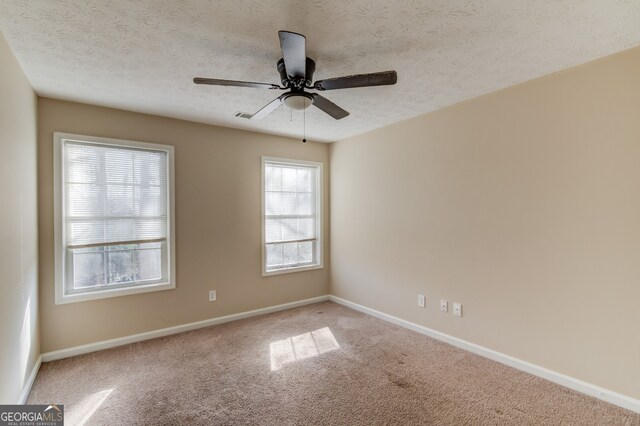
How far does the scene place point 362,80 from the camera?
1.85 m

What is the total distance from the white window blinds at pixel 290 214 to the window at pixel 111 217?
1297 mm

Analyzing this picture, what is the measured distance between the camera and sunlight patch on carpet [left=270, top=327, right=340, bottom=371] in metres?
2.84

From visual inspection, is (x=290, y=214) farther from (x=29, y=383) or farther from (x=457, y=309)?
(x=29, y=383)

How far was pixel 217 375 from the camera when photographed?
256 centimetres

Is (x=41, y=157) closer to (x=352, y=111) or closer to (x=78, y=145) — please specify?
(x=78, y=145)

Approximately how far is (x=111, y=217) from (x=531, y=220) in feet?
13.2

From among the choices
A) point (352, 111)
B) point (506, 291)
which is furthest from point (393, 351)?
point (352, 111)

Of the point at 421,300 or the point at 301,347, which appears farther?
the point at 421,300

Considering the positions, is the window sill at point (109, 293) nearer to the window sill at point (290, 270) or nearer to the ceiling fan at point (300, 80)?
the window sill at point (290, 270)

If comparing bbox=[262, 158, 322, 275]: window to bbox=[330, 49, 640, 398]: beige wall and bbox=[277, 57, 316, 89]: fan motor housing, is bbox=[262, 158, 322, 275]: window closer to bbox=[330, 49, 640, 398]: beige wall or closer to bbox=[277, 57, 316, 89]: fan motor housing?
bbox=[330, 49, 640, 398]: beige wall

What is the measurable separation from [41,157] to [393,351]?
383cm

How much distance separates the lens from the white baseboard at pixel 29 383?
2.14 meters

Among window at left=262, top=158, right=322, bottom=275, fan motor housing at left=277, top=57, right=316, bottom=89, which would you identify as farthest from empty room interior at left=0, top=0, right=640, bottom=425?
window at left=262, top=158, right=322, bottom=275

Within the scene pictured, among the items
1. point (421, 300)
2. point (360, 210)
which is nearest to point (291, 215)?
point (360, 210)
